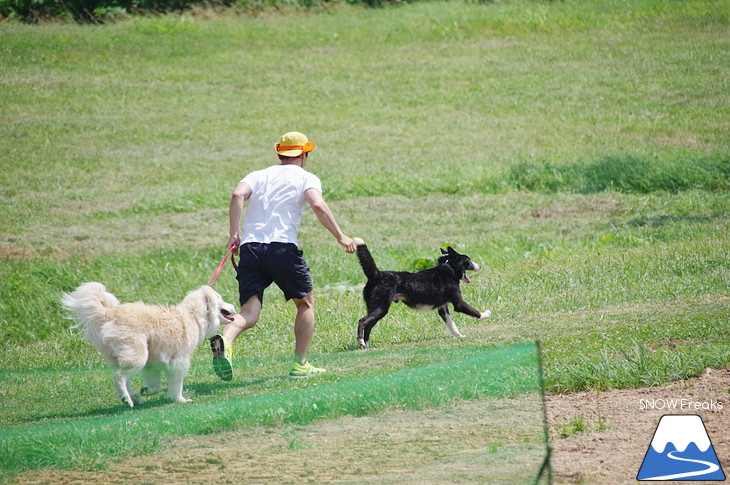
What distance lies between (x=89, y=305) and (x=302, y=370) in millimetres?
2053

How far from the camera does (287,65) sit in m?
33.0

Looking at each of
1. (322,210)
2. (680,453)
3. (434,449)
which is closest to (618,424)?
(680,453)

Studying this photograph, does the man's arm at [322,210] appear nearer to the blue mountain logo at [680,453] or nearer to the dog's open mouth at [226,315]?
the dog's open mouth at [226,315]

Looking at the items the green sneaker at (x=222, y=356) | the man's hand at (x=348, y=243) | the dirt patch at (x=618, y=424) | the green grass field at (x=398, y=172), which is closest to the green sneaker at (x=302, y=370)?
the green grass field at (x=398, y=172)

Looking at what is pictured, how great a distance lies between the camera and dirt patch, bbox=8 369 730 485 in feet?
18.7

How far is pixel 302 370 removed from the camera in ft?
26.7

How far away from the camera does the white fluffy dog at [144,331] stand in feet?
23.3

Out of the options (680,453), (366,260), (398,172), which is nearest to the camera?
(680,453)

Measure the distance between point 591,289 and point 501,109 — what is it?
17.7 metres

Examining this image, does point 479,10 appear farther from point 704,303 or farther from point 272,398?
point 272,398

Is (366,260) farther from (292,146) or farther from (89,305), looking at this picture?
(89,305)

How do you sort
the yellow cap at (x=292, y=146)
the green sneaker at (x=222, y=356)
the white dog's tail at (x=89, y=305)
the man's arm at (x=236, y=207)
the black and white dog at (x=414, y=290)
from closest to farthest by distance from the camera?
the white dog's tail at (x=89, y=305) < the green sneaker at (x=222, y=356) < the man's arm at (x=236, y=207) < the yellow cap at (x=292, y=146) < the black and white dog at (x=414, y=290)

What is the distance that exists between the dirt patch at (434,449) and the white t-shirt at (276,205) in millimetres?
1969

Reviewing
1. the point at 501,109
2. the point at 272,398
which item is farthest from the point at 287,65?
the point at 272,398
